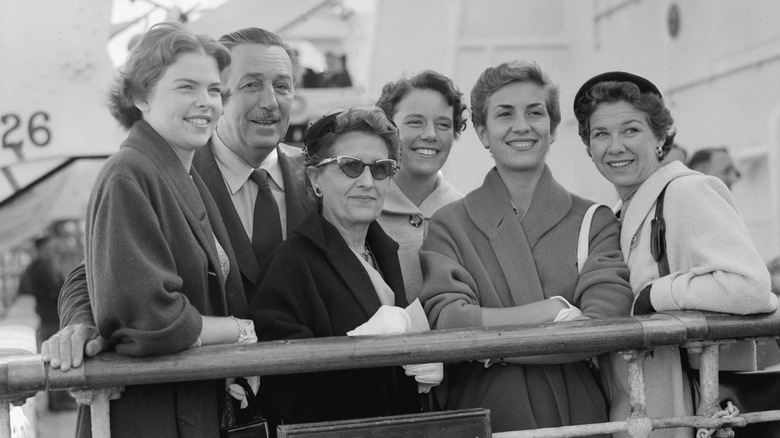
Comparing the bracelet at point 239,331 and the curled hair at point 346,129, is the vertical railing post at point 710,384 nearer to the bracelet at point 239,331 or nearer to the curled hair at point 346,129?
the curled hair at point 346,129

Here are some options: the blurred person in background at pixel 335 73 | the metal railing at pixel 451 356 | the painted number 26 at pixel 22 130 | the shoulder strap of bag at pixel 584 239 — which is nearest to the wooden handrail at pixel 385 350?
the metal railing at pixel 451 356

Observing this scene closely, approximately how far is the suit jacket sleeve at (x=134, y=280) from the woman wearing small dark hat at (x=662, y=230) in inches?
46.8

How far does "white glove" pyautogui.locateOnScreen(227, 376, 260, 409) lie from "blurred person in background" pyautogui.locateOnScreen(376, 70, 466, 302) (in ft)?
2.97

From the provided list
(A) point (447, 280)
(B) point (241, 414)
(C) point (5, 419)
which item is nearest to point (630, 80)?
(A) point (447, 280)

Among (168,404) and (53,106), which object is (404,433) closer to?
(168,404)

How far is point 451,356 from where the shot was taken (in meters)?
2.08

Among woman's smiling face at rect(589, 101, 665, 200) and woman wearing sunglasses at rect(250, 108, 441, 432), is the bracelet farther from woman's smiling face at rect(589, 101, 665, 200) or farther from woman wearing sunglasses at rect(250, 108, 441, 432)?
woman's smiling face at rect(589, 101, 665, 200)

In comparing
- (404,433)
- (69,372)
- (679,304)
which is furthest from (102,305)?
(679,304)

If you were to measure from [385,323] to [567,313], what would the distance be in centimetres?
49

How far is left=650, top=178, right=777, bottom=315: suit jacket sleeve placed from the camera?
2254 mm

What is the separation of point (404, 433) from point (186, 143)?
89cm

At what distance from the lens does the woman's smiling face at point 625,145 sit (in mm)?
2697

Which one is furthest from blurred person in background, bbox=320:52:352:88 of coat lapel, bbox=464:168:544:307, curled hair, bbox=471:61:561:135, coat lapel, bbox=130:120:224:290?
coat lapel, bbox=130:120:224:290

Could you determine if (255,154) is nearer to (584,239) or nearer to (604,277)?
(584,239)
